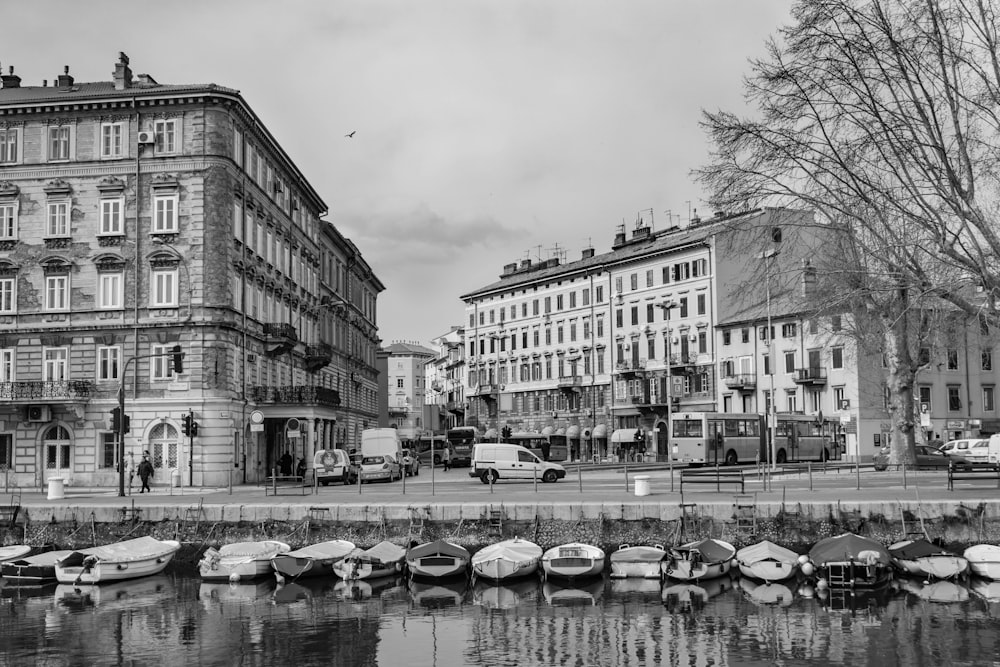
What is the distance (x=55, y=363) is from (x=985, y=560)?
44714mm

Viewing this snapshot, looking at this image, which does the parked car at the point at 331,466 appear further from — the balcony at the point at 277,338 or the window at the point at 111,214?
the window at the point at 111,214

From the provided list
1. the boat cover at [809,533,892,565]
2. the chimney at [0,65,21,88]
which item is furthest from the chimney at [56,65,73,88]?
the boat cover at [809,533,892,565]

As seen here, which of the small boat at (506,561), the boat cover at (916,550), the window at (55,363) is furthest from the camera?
the window at (55,363)

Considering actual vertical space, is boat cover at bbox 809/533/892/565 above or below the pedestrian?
below

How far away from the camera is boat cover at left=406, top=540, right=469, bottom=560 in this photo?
32.3 meters

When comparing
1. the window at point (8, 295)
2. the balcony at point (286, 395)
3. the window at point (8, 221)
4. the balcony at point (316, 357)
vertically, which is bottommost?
the balcony at point (286, 395)

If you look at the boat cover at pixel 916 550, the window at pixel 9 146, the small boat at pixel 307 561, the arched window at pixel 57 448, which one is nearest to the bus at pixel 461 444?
the arched window at pixel 57 448

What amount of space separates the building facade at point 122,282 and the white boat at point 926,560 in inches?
1333

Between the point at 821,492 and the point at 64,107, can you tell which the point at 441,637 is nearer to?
the point at 821,492

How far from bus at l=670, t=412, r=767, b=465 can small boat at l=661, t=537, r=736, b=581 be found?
94.0ft

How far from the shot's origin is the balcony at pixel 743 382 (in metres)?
85.1

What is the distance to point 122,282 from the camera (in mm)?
53281

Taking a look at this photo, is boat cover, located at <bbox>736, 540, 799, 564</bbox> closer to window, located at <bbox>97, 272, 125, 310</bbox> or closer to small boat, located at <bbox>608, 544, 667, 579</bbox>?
small boat, located at <bbox>608, 544, 667, 579</bbox>

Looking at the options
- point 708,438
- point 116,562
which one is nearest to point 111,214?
point 116,562
